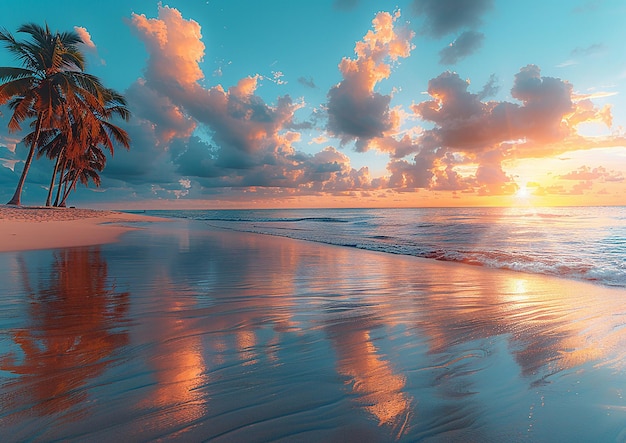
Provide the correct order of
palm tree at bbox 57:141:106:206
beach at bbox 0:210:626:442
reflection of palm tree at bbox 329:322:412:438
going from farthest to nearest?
1. palm tree at bbox 57:141:106:206
2. reflection of palm tree at bbox 329:322:412:438
3. beach at bbox 0:210:626:442

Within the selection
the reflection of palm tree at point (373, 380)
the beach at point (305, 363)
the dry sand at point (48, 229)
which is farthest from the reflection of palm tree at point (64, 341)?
the dry sand at point (48, 229)

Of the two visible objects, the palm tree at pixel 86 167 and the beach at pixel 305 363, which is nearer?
the beach at pixel 305 363

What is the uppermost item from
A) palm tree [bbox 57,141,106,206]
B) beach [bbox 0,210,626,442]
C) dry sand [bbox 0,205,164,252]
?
palm tree [bbox 57,141,106,206]

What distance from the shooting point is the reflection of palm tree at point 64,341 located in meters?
2.24

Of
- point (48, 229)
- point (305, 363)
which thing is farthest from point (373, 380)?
point (48, 229)

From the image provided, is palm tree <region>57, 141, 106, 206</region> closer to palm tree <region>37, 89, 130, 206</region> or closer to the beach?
palm tree <region>37, 89, 130, 206</region>

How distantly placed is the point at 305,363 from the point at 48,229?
1912 centimetres

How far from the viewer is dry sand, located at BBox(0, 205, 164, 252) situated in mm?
11219

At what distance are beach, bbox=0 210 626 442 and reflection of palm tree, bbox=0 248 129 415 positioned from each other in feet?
0.05

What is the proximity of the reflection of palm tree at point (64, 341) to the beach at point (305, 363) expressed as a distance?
2cm

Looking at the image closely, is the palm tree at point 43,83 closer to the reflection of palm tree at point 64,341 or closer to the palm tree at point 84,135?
the palm tree at point 84,135

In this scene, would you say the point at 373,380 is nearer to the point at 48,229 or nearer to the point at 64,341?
the point at 64,341

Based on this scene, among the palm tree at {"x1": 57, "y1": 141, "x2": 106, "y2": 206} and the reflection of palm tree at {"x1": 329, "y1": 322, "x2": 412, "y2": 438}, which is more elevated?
the palm tree at {"x1": 57, "y1": 141, "x2": 106, "y2": 206}

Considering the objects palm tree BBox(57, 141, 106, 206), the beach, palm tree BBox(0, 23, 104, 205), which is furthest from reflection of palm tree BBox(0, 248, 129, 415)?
palm tree BBox(57, 141, 106, 206)
